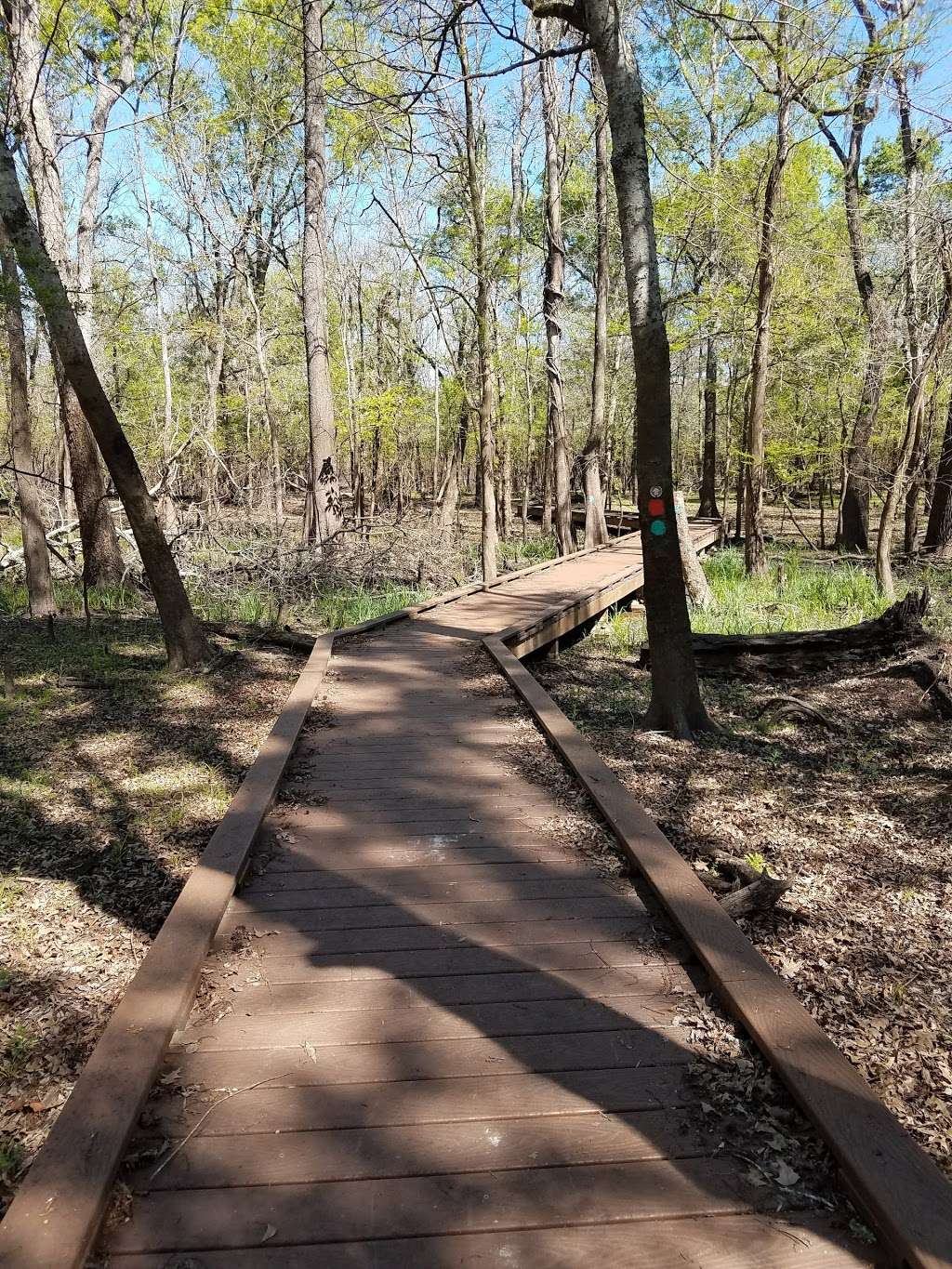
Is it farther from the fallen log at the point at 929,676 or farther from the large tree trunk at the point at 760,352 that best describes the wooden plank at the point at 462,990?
the large tree trunk at the point at 760,352

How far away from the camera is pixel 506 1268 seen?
5.63 ft

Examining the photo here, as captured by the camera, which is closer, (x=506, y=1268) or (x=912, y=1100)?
(x=506, y=1268)

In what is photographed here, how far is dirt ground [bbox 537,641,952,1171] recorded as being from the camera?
9.42 ft

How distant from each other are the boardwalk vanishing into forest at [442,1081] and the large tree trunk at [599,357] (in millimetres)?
14135

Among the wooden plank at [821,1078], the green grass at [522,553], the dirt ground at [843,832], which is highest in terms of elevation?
the green grass at [522,553]

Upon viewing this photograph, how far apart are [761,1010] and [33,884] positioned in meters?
3.57

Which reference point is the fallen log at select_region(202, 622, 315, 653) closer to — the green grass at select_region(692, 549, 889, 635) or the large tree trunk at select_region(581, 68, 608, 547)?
the green grass at select_region(692, 549, 889, 635)

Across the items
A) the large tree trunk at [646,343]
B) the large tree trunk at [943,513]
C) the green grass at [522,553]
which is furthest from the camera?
the green grass at [522,553]

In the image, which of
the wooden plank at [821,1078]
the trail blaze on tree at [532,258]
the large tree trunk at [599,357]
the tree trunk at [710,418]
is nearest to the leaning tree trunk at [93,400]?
the trail blaze on tree at [532,258]

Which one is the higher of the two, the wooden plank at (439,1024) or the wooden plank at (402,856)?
the wooden plank at (402,856)

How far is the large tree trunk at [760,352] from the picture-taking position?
11594 millimetres

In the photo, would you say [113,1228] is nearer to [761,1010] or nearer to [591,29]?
[761,1010]

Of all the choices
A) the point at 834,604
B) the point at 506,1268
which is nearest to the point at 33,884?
the point at 506,1268

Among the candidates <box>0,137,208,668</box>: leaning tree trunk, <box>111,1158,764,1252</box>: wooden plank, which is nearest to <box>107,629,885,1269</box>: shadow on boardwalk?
<box>111,1158,764,1252</box>: wooden plank
